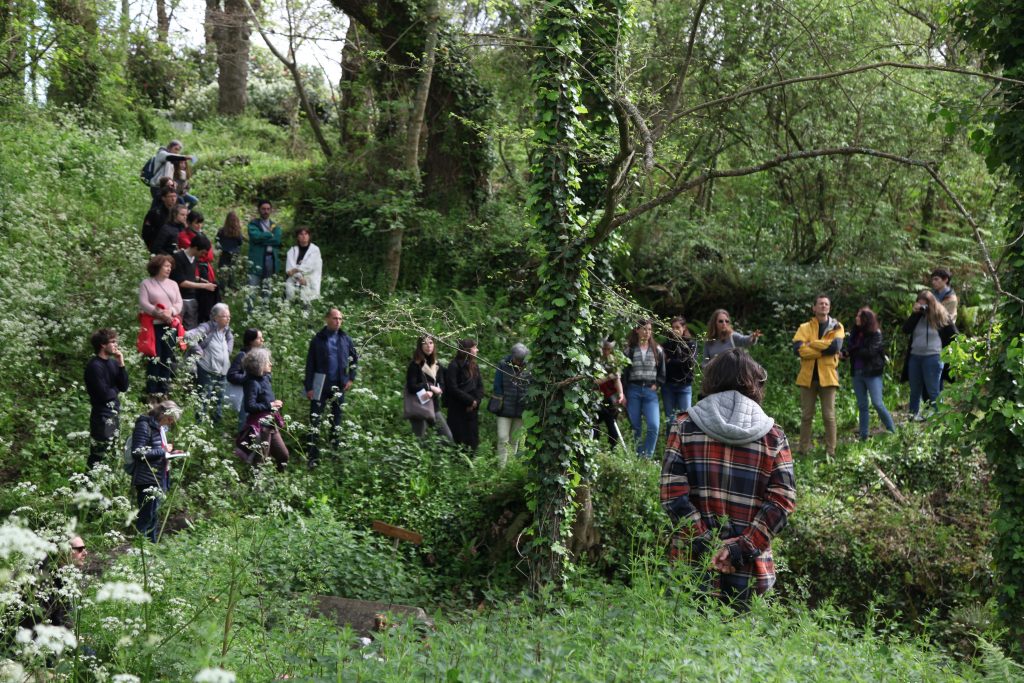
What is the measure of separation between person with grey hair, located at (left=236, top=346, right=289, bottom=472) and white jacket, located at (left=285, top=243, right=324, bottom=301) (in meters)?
3.37

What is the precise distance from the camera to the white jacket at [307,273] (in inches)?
551

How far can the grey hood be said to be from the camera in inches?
207

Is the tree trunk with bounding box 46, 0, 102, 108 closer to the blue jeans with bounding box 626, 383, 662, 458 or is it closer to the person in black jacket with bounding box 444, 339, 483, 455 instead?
the person in black jacket with bounding box 444, 339, 483, 455

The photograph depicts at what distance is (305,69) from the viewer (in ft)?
93.0

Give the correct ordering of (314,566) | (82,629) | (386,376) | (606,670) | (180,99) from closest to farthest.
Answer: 1. (606,670)
2. (82,629)
3. (314,566)
4. (386,376)
5. (180,99)

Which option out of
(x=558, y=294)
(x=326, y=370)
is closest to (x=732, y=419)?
(x=558, y=294)

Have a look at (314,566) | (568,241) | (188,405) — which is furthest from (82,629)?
(188,405)

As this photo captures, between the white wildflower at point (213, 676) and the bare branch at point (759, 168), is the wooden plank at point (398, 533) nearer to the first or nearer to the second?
the bare branch at point (759, 168)

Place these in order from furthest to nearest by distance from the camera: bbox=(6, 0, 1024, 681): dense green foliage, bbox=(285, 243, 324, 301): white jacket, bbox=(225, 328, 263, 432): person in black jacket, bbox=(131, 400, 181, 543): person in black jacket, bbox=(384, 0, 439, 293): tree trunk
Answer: bbox=(384, 0, 439, 293): tree trunk, bbox=(285, 243, 324, 301): white jacket, bbox=(225, 328, 263, 432): person in black jacket, bbox=(131, 400, 181, 543): person in black jacket, bbox=(6, 0, 1024, 681): dense green foliage

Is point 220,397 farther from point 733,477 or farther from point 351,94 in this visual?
point 351,94

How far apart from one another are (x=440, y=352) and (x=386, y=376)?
93 cm

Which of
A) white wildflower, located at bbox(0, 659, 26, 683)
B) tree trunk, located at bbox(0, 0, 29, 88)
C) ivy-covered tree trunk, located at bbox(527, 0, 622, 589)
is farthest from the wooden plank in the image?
tree trunk, located at bbox(0, 0, 29, 88)

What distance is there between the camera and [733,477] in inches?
211

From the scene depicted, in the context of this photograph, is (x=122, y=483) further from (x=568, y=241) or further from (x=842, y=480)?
(x=842, y=480)
